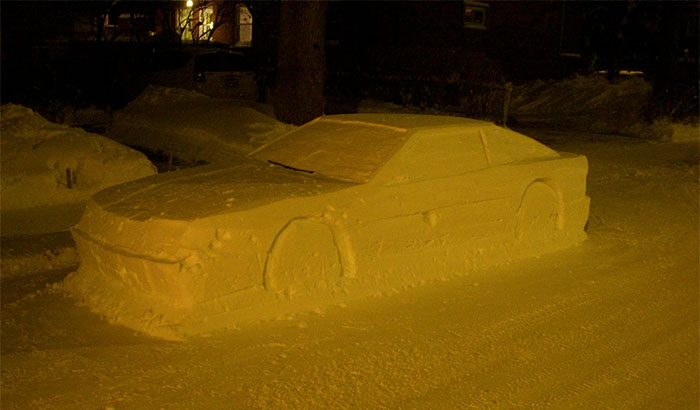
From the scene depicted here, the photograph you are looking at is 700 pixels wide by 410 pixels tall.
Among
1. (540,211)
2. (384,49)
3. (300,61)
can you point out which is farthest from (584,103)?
(540,211)

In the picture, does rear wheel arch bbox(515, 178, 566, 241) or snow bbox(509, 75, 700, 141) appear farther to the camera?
snow bbox(509, 75, 700, 141)

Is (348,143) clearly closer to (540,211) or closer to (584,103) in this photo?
(540,211)

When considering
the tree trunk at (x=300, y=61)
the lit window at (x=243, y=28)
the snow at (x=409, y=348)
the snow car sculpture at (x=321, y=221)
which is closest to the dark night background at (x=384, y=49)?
the tree trunk at (x=300, y=61)

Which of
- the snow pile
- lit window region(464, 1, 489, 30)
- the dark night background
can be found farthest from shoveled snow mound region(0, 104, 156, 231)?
lit window region(464, 1, 489, 30)

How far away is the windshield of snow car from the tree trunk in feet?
17.3

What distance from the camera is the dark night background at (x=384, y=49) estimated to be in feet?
53.3

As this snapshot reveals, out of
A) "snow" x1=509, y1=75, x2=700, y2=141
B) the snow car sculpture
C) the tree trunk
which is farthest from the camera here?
"snow" x1=509, y1=75, x2=700, y2=141

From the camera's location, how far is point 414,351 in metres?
4.60

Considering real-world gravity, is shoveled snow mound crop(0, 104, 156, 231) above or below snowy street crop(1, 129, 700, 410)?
above

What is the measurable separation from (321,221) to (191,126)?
7.66 m

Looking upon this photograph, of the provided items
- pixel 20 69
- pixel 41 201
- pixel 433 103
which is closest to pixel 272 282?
pixel 41 201

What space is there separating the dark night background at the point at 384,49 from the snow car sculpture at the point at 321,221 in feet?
19.9

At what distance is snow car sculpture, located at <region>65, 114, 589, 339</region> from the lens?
15.6 feet

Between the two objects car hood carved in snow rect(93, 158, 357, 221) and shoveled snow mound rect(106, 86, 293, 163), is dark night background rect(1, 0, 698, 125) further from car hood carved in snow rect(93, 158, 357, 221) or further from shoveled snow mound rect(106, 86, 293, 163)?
car hood carved in snow rect(93, 158, 357, 221)
